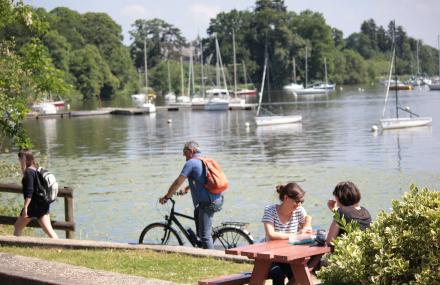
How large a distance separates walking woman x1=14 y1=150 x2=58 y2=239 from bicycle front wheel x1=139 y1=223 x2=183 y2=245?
1587 mm

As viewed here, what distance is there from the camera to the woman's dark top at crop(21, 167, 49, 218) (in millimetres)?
12609

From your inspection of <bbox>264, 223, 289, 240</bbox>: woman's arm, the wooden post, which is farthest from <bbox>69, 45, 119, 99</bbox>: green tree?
<bbox>264, 223, 289, 240</bbox>: woman's arm

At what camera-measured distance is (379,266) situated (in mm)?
5621

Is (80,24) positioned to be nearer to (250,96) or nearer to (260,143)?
(250,96)

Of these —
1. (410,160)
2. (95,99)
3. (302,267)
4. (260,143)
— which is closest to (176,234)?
(302,267)

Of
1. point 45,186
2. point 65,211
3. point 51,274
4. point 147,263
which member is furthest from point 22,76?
point 51,274

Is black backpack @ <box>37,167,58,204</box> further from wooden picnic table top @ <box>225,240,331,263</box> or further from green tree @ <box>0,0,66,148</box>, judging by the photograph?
wooden picnic table top @ <box>225,240,331,263</box>

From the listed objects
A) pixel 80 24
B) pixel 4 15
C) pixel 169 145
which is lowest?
pixel 169 145

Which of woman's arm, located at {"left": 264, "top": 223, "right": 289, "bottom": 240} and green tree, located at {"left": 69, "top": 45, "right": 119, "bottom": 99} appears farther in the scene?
green tree, located at {"left": 69, "top": 45, "right": 119, "bottom": 99}

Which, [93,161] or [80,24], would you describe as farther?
[80,24]

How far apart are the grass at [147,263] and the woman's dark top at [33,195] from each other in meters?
1.33

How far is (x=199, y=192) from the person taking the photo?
11656 millimetres

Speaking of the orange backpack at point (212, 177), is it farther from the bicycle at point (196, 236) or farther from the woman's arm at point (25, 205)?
the woman's arm at point (25, 205)

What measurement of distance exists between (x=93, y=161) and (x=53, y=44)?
100150 mm
